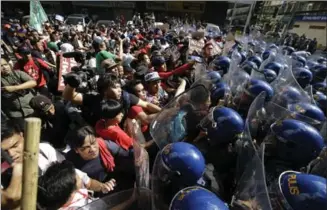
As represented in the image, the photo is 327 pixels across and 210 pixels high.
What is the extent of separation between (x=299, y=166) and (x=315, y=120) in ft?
3.38

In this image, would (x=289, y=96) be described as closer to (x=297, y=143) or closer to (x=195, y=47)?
(x=297, y=143)

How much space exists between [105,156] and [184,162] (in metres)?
0.94

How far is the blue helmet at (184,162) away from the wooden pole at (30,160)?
38.2 inches

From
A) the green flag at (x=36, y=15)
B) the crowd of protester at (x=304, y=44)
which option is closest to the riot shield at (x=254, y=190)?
the green flag at (x=36, y=15)

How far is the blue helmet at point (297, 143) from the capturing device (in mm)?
2277

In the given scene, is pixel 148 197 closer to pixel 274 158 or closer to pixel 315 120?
pixel 274 158

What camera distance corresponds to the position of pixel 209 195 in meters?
1.52

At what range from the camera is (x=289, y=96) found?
13.0 feet

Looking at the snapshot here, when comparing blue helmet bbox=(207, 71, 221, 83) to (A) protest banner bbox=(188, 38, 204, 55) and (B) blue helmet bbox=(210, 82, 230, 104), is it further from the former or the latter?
(A) protest banner bbox=(188, 38, 204, 55)

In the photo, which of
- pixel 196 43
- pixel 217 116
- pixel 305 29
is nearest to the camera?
pixel 217 116

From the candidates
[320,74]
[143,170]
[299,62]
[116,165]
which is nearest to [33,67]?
[116,165]

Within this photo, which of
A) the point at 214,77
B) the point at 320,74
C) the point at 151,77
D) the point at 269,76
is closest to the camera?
the point at 151,77

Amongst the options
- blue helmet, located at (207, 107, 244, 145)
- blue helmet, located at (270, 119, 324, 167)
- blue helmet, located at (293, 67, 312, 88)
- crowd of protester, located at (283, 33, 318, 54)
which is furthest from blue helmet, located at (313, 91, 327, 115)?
crowd of protester, located at (283, 33, 318, 54)

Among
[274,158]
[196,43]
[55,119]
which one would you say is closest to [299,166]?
[274,158]
